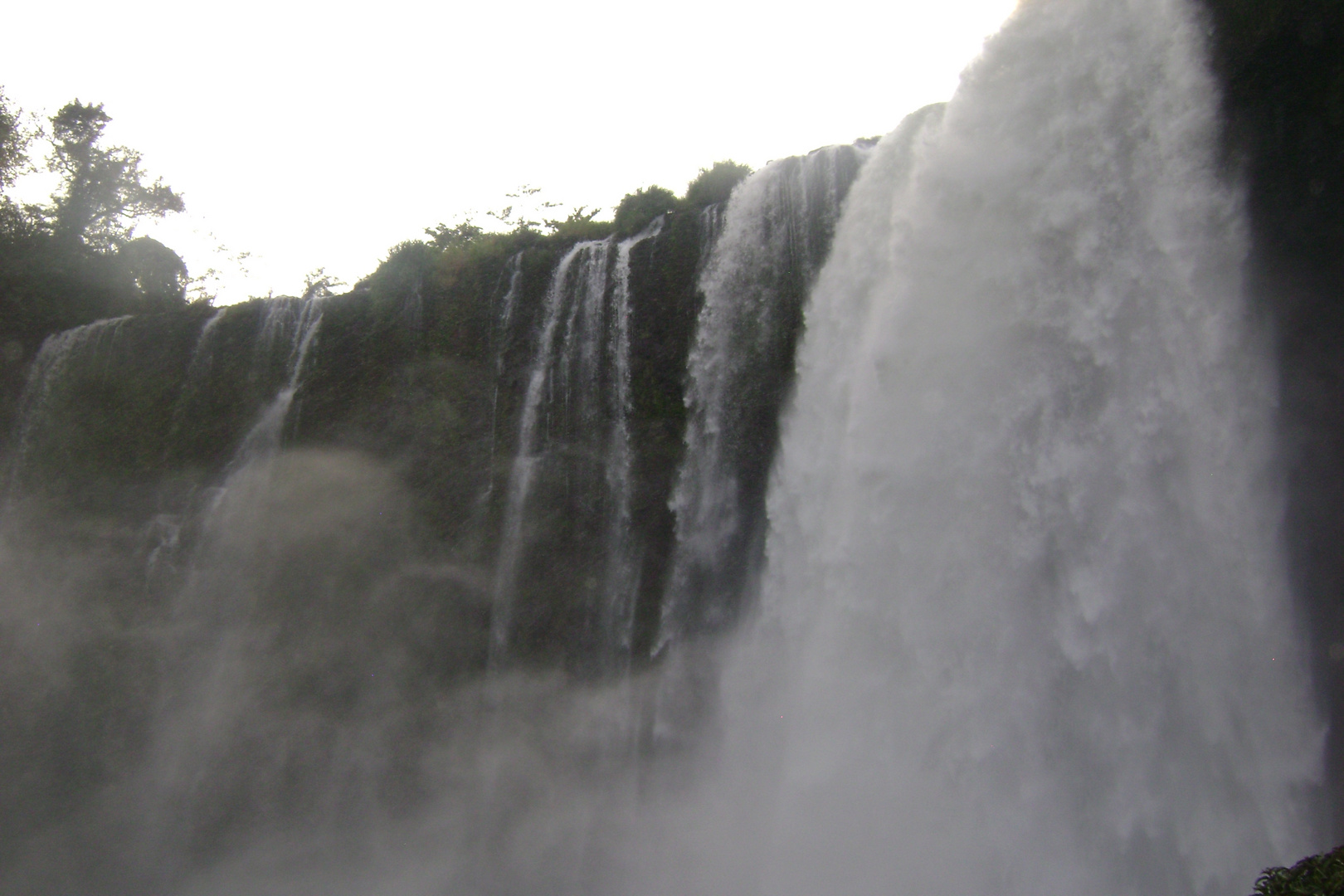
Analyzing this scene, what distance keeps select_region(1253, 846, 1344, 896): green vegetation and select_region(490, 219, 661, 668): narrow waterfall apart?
8.83 m

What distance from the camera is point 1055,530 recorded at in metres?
8.48

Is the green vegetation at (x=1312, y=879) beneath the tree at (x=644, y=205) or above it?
beneath

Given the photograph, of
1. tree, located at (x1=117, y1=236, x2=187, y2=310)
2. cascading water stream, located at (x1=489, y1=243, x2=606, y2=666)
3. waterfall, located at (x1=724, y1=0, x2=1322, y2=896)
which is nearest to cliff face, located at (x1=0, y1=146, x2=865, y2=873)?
cascading water stream, located at (x1=489, y1=243, x2=606, y2=666)

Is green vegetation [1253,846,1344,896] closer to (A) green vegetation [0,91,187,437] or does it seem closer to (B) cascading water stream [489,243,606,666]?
(B) cascading water stream [489,243,606,666]

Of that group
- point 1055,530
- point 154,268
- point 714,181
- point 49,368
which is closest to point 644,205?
point 714,181

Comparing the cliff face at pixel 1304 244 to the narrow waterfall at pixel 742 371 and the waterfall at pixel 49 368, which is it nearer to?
the narrow waterfall at pixel 742 371

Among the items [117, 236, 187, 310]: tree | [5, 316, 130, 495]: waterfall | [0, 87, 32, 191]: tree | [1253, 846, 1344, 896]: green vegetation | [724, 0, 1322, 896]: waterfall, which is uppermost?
[0, 87, 32, 191]: tree

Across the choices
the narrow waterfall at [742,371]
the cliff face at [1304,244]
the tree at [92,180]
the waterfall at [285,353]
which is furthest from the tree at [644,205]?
the tree at [92,180]

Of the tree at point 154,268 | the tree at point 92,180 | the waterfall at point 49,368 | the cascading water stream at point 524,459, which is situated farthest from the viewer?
the tree at point 92,180

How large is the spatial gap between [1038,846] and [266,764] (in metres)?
11.5

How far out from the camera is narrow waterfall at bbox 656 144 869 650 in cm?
1221

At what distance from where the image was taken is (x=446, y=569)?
14227 mm

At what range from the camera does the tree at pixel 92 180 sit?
24.6m

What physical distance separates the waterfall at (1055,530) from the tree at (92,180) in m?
22.5
